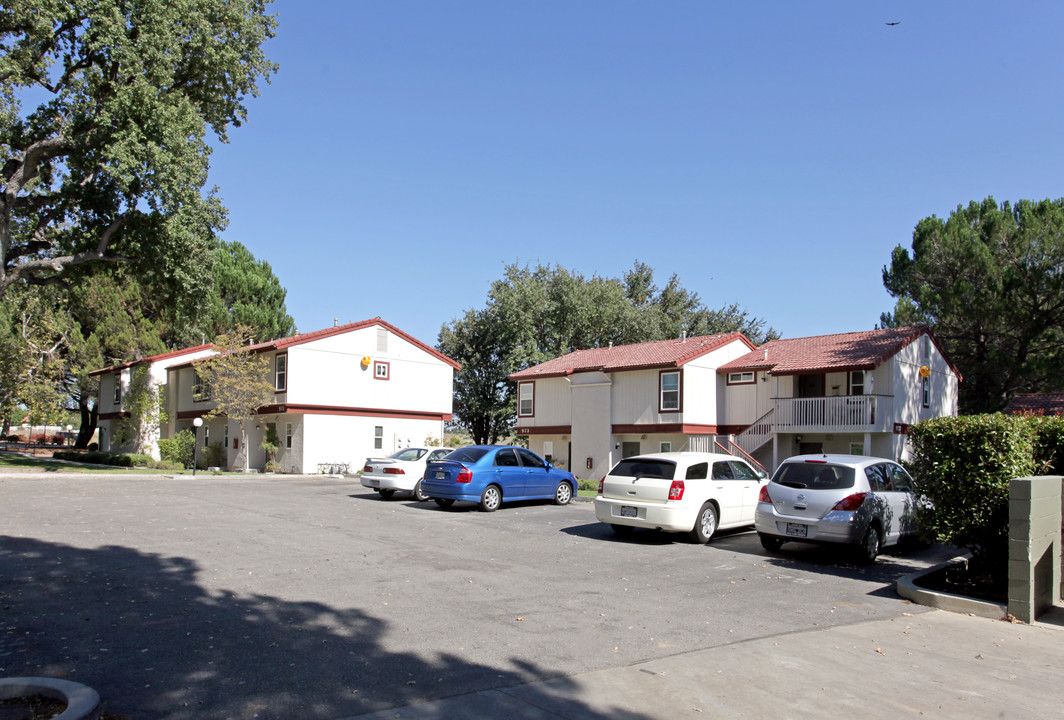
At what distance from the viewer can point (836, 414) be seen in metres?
27.5

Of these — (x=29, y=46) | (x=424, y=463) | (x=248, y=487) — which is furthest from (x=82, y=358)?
(x=424, y=463)

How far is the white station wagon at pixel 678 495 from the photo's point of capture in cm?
1299

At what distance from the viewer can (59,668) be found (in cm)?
559

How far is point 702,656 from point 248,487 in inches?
803

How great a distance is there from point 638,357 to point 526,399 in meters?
7.20

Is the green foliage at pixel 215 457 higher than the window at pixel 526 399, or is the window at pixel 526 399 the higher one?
the window at pixel 526 399

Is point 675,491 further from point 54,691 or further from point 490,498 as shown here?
point 54,691

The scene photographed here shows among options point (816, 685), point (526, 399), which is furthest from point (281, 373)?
point (816, 685)

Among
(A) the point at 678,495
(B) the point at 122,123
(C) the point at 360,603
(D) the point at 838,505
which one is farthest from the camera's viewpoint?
(B) the point at 122,123

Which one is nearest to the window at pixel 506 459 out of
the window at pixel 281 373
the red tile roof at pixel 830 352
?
the red tile roof at pixel 830 352

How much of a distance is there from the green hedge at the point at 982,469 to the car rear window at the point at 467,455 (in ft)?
33.0

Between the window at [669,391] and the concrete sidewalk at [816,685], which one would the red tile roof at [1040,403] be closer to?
the window at [669,391]

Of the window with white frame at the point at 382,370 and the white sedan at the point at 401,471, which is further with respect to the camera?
the window with white frame at the point at 382,370

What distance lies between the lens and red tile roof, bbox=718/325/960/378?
2781 cm
